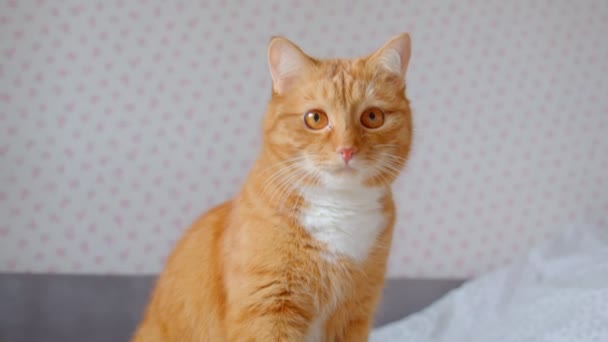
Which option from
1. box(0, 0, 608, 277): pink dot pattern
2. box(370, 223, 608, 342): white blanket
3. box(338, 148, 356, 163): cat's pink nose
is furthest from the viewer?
box(0, 0, 608, 277): pink dot pattern

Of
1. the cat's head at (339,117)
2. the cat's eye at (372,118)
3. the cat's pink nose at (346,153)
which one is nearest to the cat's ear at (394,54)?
the cat's head at (339,117)

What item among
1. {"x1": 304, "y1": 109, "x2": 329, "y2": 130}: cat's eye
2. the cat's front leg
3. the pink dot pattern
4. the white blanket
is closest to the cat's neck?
{"x1": 304, "y1": 109, "x2": 329, "y2": 130}: cat's eye

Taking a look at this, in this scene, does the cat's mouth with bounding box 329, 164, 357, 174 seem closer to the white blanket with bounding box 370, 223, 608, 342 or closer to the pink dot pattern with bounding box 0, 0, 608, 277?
the white blanket with bounding box 370, 223, 608, 342

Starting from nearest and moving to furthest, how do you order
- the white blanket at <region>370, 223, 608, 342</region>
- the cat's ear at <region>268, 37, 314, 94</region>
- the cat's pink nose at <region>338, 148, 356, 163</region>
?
the cat's pink nose at <region>338, 148, 356, 163</region>, the cat's ear at <region>268, 37, 314, 94</region>, the white blanket at <region>370, 223, 608, 342</region>

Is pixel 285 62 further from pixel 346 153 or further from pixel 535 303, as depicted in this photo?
pixel 535 303

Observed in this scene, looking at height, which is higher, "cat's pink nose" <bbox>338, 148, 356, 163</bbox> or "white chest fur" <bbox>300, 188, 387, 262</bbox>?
"cat's pink nose" <bbox>338, 148, 356, 163</bbox>

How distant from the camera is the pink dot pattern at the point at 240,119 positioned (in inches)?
78.0

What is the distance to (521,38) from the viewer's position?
7.36ft

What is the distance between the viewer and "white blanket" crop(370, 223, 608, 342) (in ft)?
5.04

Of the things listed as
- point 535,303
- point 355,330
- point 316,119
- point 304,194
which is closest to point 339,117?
point 316,119

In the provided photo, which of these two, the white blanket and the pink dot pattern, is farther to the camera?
the pink dot pattern

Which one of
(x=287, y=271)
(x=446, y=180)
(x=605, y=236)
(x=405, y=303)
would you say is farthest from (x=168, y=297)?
(x=605, y=236)

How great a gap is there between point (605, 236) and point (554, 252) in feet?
0.65

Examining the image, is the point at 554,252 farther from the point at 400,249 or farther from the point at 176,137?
the point at 176,137
